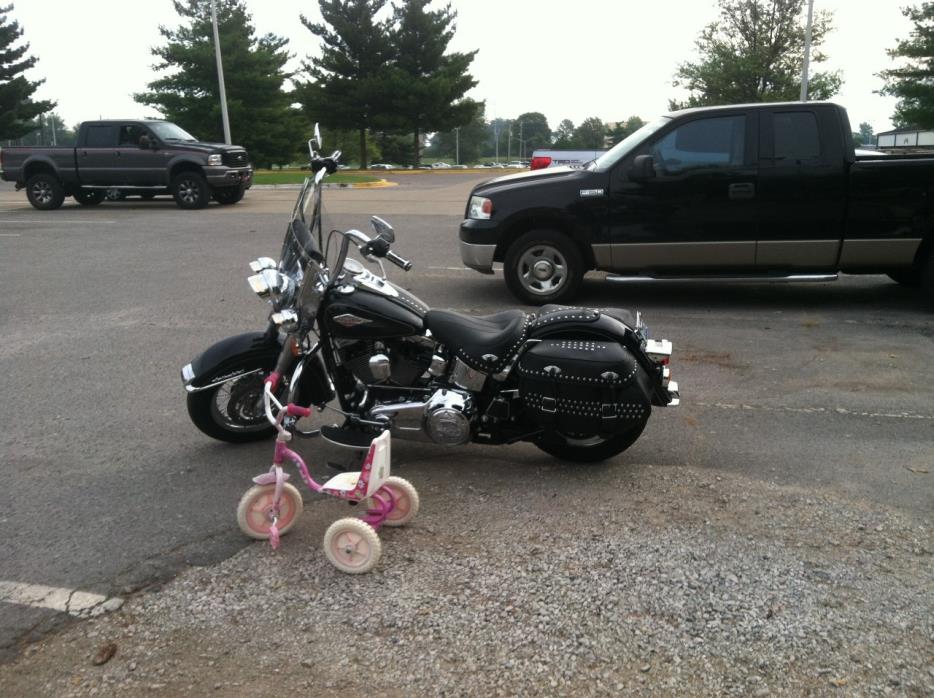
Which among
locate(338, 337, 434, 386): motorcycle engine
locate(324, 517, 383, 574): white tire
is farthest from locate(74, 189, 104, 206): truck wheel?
locate(324, 517, 383, 574): white tire

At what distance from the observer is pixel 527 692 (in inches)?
110

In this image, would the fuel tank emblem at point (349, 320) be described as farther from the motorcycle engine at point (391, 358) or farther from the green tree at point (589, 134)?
the green tree at point (589, 134)

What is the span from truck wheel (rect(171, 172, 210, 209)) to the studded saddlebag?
53.3 ft

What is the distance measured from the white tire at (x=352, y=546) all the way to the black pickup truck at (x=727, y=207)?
5198 millimetres

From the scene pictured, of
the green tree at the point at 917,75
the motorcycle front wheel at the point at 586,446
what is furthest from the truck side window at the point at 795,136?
the green tree at the point at 917,75

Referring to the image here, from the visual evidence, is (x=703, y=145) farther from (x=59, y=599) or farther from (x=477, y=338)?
(x=59, y=599)

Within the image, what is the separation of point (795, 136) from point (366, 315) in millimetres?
5432

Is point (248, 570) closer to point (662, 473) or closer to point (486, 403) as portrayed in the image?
point (486, 403)

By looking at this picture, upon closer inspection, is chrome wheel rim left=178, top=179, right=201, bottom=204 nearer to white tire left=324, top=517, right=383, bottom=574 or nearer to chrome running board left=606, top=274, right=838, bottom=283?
chrome running board left=606, top=274, right=838, bottom=283

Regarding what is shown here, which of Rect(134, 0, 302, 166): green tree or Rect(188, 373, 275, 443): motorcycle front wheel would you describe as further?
Rect(134, 0, 302, 166): green tree

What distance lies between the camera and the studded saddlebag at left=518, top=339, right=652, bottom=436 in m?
4.11

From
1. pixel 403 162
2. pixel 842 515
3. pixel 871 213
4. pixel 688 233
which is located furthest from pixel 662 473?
pixel 403 162

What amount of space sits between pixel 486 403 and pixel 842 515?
1.81 meters

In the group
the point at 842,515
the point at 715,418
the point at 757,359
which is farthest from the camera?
the point at 757,359
